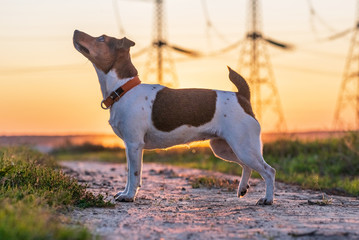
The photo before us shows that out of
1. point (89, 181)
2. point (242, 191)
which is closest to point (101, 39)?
point (242, 191)

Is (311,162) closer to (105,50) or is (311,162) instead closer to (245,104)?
(245,104)

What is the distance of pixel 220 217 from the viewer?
568 cm

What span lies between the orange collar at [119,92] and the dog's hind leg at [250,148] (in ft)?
4.78

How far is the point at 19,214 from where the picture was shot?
4426mm

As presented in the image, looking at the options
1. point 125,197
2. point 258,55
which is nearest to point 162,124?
point 125,197

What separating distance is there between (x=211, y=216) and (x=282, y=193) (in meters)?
2.88

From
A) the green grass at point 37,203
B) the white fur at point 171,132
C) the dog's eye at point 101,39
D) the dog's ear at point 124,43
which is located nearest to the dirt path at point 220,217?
the green grass at point 37,203

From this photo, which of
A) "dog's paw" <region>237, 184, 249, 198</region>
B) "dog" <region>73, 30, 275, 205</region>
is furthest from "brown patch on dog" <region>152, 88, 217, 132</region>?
"dog's paw" <region>237, 184, 249, 198</region>

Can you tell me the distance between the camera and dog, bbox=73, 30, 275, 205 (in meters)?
6.68

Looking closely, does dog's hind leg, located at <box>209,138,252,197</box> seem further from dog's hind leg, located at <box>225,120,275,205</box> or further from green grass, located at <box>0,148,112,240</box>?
green grass, located at <box>0,148,112,240</box>

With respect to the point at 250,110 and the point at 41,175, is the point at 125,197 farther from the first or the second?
the point at 250,110

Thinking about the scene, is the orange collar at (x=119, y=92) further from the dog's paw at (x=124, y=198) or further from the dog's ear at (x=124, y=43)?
the dog's paw at (x=124, y=198)

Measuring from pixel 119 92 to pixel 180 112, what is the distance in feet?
2.83

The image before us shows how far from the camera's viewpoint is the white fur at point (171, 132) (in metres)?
6.66
